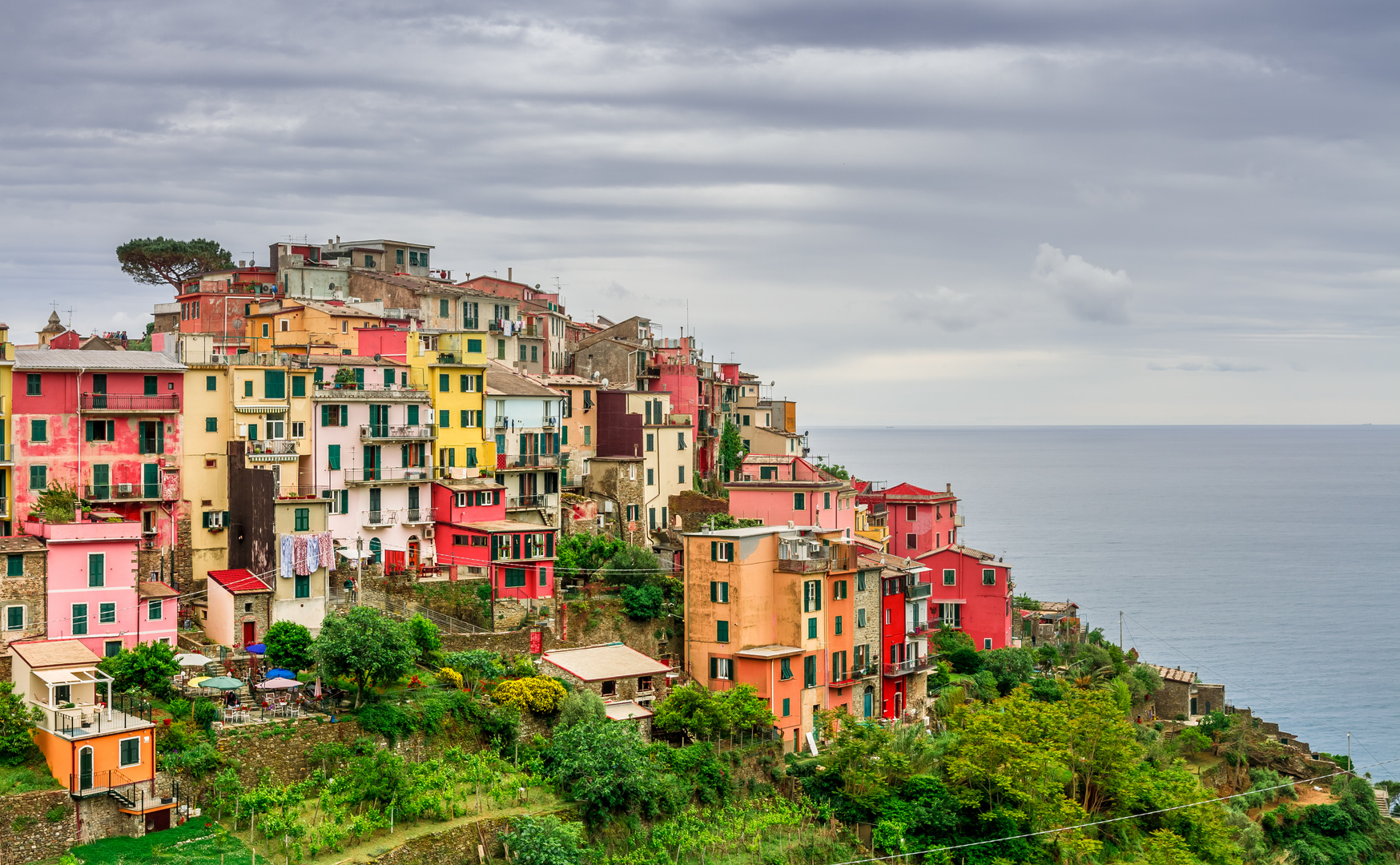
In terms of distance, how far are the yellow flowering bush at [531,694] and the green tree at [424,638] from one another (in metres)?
3.04

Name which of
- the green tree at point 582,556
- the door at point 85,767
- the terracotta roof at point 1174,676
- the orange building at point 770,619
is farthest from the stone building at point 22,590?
the terracotta roof at point 1174,676

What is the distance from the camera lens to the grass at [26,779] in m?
33.8

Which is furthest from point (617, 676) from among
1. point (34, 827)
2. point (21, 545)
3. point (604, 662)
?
point (34, 827)

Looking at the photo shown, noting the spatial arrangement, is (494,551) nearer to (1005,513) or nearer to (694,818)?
(694,818)

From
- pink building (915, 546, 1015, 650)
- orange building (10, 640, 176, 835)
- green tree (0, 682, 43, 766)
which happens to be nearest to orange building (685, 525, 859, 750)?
pink building (915, 546, 1015, 650)

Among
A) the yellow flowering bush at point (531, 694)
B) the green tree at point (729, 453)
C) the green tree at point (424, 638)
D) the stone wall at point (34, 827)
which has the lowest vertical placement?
the stone wall at point (34, 827)

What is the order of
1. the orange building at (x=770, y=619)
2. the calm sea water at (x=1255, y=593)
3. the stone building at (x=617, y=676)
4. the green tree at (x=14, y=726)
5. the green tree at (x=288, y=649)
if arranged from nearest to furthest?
the green tree at (x=14, y=726), the green tree at (x=288, y=649), the stone building at (x=617, y=676), the orange building at (x=770, y=619), the calm sea water at (x=1255, y=593)

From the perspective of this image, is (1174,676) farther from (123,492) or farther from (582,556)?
(123,492)

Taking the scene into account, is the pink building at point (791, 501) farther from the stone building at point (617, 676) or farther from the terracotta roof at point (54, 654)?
the terracotta roof at point (54, 654)

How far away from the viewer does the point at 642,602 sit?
52906 mm

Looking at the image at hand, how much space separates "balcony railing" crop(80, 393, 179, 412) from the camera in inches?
1891

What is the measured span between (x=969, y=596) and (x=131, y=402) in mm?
36972

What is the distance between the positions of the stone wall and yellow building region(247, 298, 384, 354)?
103 ft

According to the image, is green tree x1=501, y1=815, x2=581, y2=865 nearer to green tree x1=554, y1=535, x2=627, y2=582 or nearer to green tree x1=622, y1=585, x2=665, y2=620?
green tree x1=622, y1=585, x2=665, y2=620
